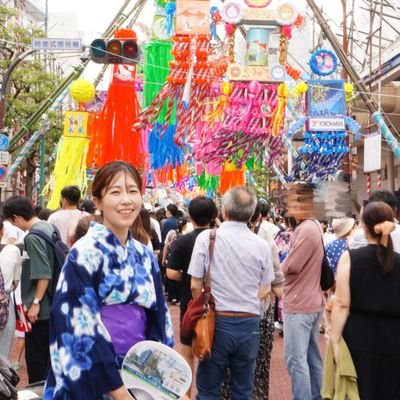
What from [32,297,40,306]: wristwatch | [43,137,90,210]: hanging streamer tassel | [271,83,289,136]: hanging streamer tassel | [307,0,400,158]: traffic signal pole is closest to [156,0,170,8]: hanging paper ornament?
[271,83,289,136]: hanging streamer tassel

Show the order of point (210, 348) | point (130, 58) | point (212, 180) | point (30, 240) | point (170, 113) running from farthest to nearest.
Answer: point (212, 180) < point (170, 113) < point (130, 58) < point (30, 240) < point (210, 348)

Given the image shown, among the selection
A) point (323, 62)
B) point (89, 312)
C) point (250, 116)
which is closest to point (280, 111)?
point (250, 116)

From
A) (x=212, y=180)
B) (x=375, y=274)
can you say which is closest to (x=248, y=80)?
(x=212, y=180)

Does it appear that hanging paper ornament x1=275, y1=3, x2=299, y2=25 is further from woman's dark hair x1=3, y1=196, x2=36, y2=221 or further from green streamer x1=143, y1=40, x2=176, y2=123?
woman's dark hair x1=3, y1=196, x2=36, y2=221

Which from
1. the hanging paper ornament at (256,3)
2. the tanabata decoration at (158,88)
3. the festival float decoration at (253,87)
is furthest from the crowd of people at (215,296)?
the hanging paper ornament at (256,3)

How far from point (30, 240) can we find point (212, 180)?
44.0 ft

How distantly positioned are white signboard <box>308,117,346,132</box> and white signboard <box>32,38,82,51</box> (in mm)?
4568

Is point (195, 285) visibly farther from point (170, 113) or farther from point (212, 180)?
point (212, 180)

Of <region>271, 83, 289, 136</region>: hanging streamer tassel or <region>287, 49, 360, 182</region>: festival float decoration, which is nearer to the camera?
<region>271, 83, 289, 136</region>: hanging streamer tassel

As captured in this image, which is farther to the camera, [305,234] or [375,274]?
[305,234]

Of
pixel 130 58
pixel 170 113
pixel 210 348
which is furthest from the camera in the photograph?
pixel 170 113

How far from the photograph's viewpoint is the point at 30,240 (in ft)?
18.9

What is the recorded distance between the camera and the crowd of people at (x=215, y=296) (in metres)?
2.88

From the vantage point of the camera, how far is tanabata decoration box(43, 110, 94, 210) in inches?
493
